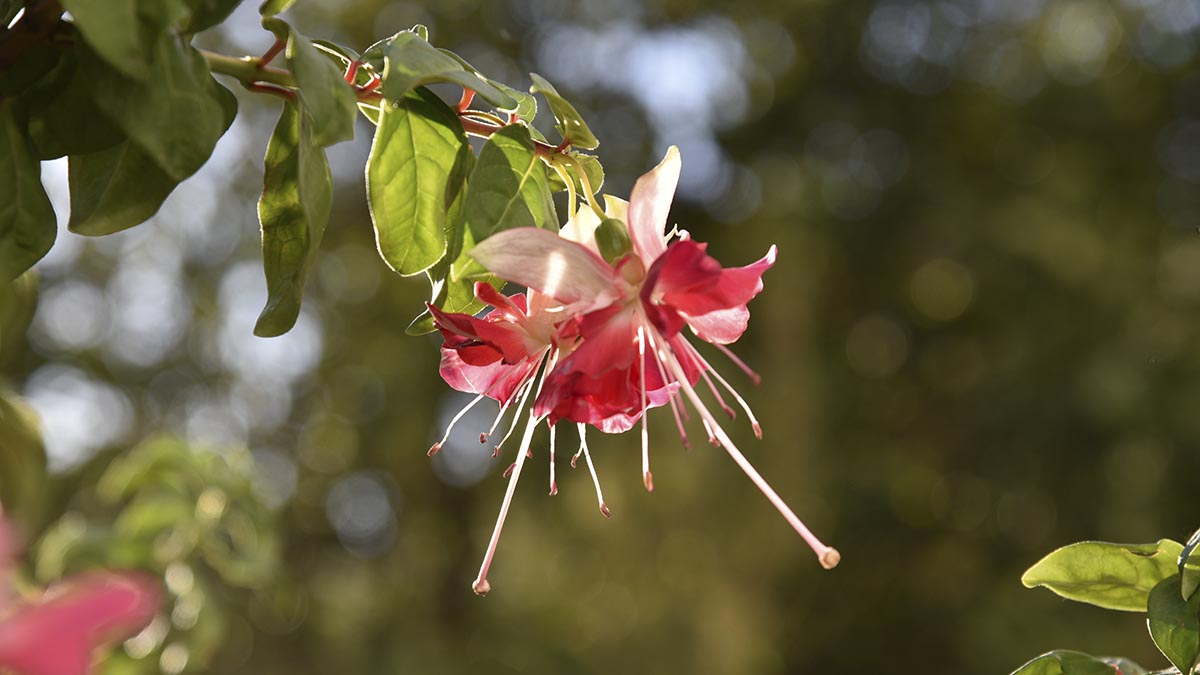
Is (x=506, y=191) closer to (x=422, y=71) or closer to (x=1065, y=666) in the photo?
(x=422, y=71)

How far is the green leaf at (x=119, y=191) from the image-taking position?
0.83 feet

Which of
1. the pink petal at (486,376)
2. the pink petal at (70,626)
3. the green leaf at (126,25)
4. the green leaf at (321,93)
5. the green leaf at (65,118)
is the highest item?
the pink petal at (70,626)

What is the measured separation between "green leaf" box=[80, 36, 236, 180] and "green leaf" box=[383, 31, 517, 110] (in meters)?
0.04

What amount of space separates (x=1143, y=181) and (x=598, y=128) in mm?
1461

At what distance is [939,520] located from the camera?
3133 mm

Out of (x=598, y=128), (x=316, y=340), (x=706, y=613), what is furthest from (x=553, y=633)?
(x=598, y=128)

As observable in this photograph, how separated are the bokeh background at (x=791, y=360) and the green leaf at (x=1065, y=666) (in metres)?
2.35

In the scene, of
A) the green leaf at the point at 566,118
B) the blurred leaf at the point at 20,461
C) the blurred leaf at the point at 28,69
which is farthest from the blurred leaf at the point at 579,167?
the blurred leaf at the point at 20,461

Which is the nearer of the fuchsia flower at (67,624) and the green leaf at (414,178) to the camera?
the fuchsia flower at (67,624)

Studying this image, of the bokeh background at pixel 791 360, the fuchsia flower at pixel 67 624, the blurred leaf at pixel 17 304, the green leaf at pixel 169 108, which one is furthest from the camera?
the bokeh background at pixel 791 360

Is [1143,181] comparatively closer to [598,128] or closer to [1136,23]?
[1136,23]

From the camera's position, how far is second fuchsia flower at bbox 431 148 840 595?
0.25 meters

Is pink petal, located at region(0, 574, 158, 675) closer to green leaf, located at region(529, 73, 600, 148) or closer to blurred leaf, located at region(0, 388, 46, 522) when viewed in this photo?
green leaf, located at region(529, 73, 600, 148)

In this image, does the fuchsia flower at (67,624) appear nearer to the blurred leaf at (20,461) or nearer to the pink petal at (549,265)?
the pink petal at (549,265)
